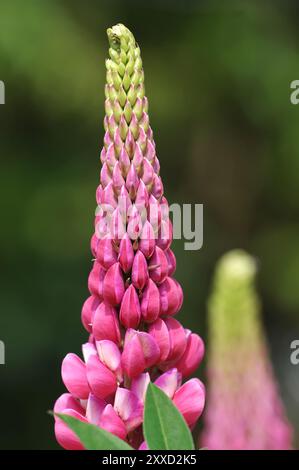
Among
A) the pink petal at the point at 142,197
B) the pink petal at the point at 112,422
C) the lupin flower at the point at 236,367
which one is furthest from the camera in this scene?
the lupin flower at the point at 236,367

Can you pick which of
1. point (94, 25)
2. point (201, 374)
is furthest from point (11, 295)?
point (94, 25)

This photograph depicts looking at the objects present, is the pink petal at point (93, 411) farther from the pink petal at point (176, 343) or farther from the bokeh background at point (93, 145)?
the bokeh background at point (93, 145)

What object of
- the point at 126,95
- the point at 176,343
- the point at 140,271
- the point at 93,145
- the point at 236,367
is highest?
the point at 93,145

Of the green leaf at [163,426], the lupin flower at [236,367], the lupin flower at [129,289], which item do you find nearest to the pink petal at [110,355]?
the lupin flower at [129,289]

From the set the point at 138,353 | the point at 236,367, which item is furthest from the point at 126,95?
the point at 236,367

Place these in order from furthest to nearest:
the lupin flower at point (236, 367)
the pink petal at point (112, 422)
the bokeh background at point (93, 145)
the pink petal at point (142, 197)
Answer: the bokeh background at point (93, 145)
the lupin flower at point (236, 367)
the pink petal at point (142, 197)
the pink petal at point (112, 422)

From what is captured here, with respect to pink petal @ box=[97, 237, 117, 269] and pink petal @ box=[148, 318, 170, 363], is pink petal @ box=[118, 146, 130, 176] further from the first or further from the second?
pink petal @ box=[148, 318, 170, 363]

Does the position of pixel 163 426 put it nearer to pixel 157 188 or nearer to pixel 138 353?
pixel 138 353
